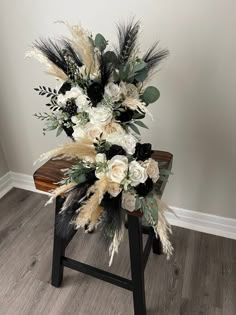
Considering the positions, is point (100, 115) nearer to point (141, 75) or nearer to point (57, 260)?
point (141, 75)

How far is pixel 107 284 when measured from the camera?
4.47 ft

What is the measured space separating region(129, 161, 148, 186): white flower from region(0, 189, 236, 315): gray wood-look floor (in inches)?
31.3

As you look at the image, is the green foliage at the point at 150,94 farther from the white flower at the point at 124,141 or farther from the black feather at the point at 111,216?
the black feather at the point at 111,216

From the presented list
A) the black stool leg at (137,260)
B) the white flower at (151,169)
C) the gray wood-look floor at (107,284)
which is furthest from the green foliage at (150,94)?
the gray wood-look floor at (107,284)

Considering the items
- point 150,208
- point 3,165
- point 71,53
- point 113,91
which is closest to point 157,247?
point 150,208

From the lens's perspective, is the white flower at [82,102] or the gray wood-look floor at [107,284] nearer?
the white flower at [82,102]

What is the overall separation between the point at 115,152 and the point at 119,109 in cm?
14

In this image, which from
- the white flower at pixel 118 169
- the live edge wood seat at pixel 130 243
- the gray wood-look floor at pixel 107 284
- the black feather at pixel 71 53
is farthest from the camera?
the gray wood-look floor at pixel 107 284

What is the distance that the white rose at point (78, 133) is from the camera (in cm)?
83

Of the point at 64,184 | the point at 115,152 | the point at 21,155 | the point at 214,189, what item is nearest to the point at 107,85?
the point at 115,152

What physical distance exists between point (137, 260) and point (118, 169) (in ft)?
1.52

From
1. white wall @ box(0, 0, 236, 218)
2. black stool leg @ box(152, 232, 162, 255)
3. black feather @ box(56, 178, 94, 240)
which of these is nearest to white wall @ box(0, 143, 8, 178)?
white wall @ box(0, 0, 236, 218)

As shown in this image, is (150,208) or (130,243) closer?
(150,208)

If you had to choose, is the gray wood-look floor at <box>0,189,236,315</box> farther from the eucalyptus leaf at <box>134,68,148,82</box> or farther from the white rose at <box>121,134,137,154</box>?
the eucalyptus leaf at <box>134,68,148,82</box>
